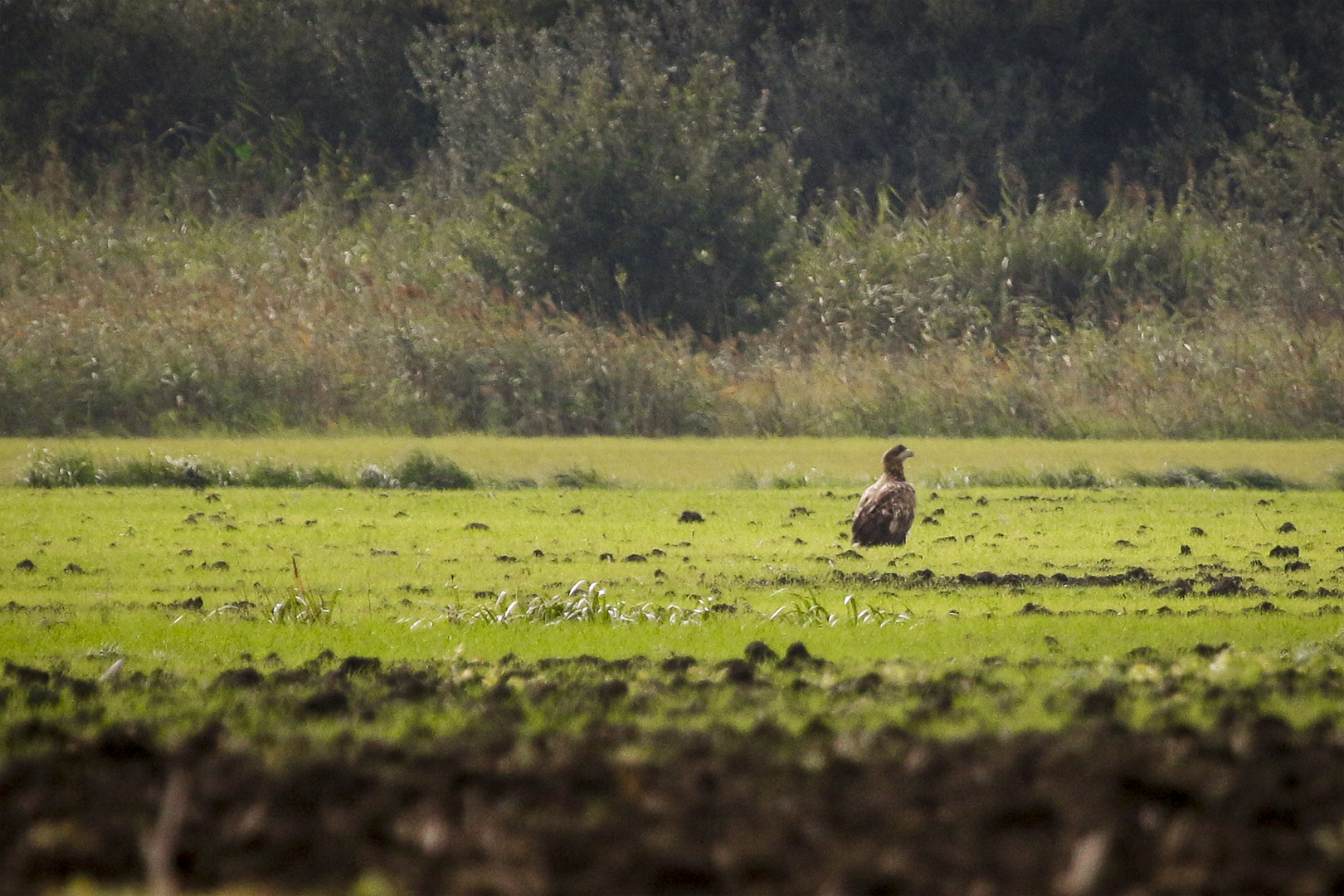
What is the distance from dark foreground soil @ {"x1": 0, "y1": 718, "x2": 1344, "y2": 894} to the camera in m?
3.93

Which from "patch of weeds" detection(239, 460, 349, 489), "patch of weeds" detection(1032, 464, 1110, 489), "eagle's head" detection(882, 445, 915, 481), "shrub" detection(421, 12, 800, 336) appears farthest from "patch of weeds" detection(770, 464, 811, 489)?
"shrub" detection(421, 12, 800, 336)

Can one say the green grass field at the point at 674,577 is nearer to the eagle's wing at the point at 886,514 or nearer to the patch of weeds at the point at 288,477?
the eagle's wing at the point at 886,514

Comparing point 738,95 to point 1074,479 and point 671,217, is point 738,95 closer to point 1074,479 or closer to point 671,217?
point 671,217

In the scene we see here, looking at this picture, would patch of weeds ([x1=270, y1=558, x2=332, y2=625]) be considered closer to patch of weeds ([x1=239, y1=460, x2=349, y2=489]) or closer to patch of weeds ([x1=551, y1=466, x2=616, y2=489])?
patch of weeds ([x1=239, y1=460, x2=349, y2=489])

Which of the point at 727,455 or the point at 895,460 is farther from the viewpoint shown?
the point at 727,455

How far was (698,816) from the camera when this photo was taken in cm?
453

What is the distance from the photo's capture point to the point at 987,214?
40.1m

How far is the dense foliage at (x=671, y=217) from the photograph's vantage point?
26.1m

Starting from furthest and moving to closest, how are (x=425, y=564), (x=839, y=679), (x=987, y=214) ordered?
(x=987, y=214) → (x=425, y=564) → (x=839, y=679)

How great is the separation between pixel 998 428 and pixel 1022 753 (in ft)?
66.4

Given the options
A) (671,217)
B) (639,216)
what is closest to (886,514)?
(671,217)

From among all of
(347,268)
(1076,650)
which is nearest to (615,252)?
(347,268)

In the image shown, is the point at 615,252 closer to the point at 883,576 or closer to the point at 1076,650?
the point at 883,576

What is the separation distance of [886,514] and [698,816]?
10.0 meters
